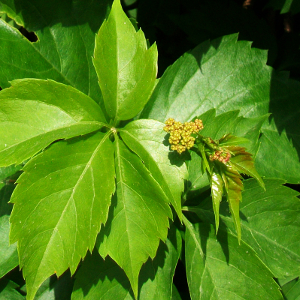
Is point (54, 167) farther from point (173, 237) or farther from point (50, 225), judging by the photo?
point (173, 237)

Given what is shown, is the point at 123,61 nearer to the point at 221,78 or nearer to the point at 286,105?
the point at 221,78

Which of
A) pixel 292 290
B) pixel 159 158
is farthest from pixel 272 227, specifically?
pixel 159 158

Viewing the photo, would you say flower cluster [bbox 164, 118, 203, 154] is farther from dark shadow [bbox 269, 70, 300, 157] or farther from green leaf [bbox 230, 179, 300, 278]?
dark shadow [bbox 269, 70, 300, 157]

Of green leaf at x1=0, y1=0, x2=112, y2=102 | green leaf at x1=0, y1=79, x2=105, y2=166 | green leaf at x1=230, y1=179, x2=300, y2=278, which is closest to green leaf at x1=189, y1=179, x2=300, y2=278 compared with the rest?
green leaf at x1=230, y1=179, x2=300, y2=278

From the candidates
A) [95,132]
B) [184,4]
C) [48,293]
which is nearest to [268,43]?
[184,4]

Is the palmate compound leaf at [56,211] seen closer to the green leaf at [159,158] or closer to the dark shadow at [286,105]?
the green leaf at [159,158]

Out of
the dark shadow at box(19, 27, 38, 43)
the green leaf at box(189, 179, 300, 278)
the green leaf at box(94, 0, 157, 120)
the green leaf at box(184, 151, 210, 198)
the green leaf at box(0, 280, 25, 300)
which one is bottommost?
the green leaf at box(0, 280, 25, 300)

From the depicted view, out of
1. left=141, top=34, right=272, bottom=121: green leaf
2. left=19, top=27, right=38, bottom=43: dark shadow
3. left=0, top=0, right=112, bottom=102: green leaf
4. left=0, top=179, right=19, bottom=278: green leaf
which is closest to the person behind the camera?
left=0, top=0, right=112, bottom=102: green leaf
